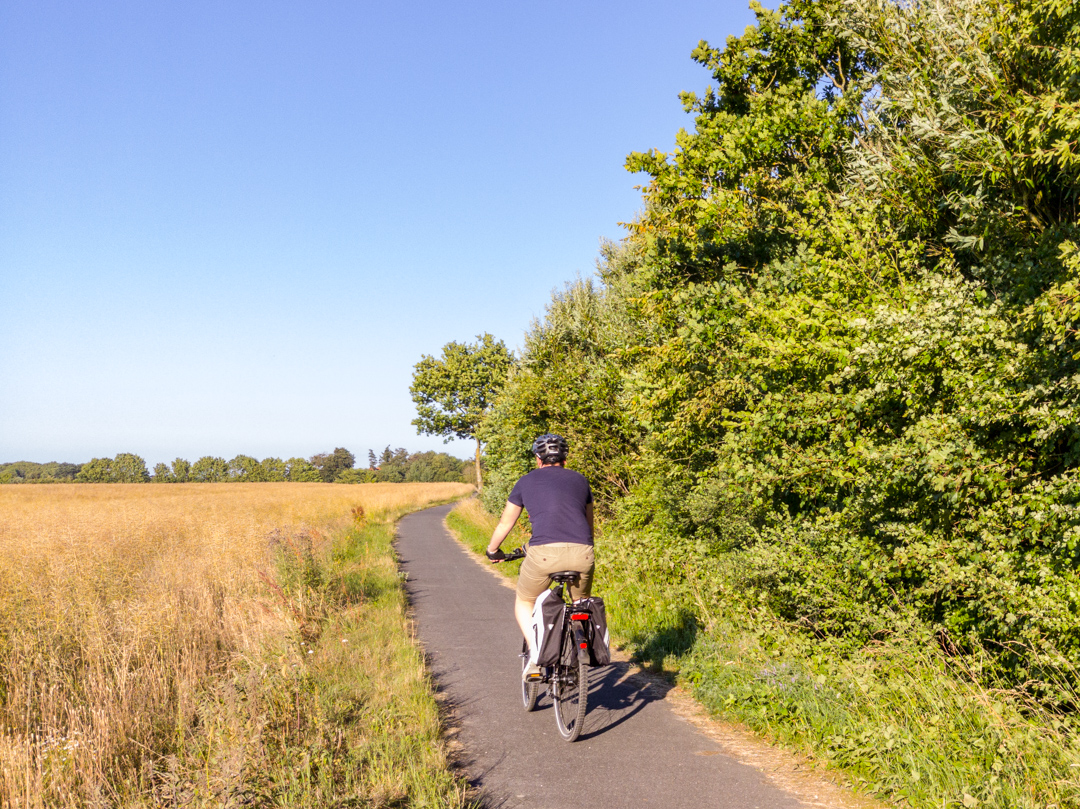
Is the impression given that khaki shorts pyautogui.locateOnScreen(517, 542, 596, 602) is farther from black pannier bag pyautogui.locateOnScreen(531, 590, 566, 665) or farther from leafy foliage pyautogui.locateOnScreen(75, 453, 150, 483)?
leafy foliage pyautogui.locateOnScreen(75, 453, 150, 483)

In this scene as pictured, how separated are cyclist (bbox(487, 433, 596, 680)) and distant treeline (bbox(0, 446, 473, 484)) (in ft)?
285

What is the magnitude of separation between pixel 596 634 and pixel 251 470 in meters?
→ 117

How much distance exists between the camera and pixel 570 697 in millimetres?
5355

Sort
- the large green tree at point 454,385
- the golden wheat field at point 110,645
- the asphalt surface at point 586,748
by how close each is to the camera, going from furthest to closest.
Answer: the large green tree at point 454,385 < the asphalt surface at point 586,748 < the golden wheat field at point 110,645

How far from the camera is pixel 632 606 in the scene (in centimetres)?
989

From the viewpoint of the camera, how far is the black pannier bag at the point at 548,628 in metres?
5.25

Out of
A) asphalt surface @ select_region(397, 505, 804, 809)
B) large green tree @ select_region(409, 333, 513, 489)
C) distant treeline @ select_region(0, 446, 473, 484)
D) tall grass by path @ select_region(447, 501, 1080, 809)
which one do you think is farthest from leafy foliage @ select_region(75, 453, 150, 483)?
tall grass by path @ select_region(447, 501, 1080, 809)

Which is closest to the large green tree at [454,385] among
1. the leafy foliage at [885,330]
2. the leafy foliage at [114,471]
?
the leafy foliage at [885,330]

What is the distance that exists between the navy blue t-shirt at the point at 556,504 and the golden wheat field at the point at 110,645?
274cm

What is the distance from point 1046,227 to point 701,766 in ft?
22.7

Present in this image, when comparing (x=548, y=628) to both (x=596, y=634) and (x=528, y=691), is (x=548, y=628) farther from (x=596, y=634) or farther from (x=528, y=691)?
(x=528, y=691)

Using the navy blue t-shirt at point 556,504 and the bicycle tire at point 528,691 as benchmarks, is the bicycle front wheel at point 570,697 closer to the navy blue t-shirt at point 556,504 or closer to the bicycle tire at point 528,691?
the bicycle tire at point 528,691

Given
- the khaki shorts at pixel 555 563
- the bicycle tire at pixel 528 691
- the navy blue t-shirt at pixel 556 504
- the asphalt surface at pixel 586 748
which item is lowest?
the asphalt surface at pixel 586 748

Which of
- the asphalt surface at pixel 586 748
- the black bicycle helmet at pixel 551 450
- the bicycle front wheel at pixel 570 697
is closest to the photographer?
the asphalt surface at pixel 586 748
